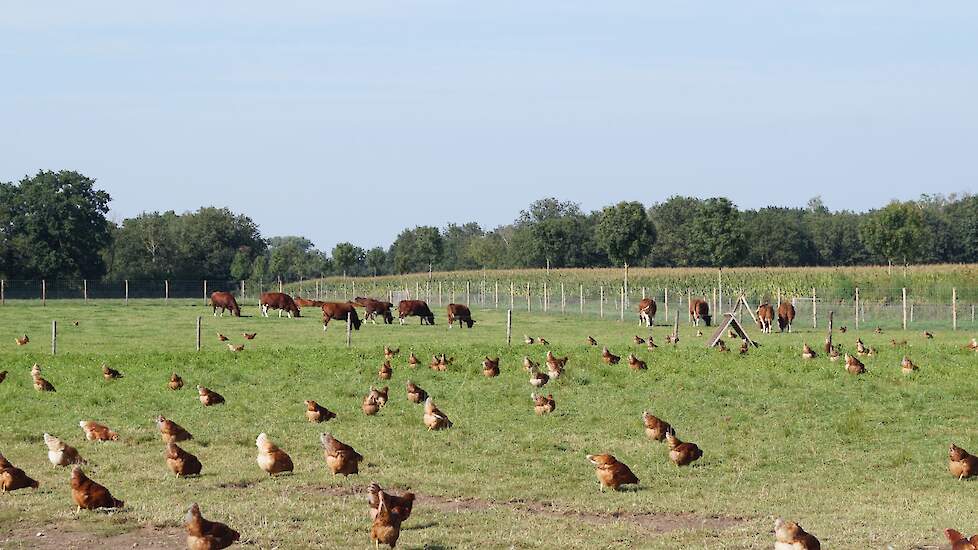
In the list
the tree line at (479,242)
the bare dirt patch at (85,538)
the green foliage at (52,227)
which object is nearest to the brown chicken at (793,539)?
the bare dirt patch at (85,538)

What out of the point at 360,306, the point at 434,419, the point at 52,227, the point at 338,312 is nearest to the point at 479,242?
the point at 52,227

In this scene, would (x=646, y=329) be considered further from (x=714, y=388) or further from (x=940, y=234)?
(x=940, y=234)

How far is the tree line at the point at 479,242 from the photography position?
74.8 meters

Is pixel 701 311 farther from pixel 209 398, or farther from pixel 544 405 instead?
pixel 209 398

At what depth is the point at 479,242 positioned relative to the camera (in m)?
142

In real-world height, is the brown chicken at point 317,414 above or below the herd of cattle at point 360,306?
below

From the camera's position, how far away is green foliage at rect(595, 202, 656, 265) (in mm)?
74875

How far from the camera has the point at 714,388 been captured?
70.7 feet

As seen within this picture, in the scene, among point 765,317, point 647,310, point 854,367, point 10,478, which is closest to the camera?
point 10,478

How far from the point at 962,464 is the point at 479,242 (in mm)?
128052

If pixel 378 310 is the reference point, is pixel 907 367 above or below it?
below

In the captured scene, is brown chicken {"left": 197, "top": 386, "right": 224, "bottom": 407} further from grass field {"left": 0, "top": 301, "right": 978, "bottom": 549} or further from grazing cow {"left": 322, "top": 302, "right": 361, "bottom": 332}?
grazing cow {"left": 322, "top": 302, "right": 361, "bottom": 332}

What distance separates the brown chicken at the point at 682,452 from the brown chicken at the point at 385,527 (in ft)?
18.5

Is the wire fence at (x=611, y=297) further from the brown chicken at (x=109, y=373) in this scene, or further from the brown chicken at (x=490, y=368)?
the brown chicken at (x=109, y=373)
